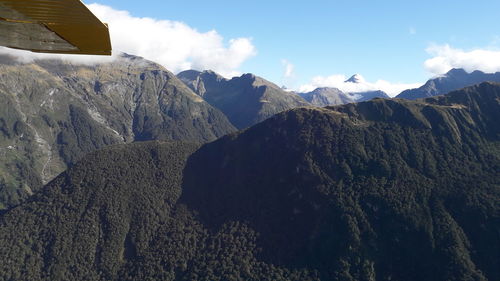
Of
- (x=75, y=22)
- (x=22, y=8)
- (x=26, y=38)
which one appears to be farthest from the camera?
(x=26, y=38)

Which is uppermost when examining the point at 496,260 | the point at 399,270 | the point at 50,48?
the point at 50,48

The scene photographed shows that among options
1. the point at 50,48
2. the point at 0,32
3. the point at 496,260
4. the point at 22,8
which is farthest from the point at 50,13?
the point at 496,260

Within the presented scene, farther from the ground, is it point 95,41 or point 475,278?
point 95,41

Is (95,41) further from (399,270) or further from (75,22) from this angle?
(399,270)

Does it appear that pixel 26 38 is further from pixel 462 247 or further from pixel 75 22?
pixel 462 247

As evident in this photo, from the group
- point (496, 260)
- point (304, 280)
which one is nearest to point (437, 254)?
point (496, 260)

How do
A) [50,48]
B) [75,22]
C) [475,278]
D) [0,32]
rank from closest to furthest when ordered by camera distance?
[75,22] < [0,32] < [50,48] < [475,278]

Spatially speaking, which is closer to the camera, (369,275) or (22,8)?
(22,8)
